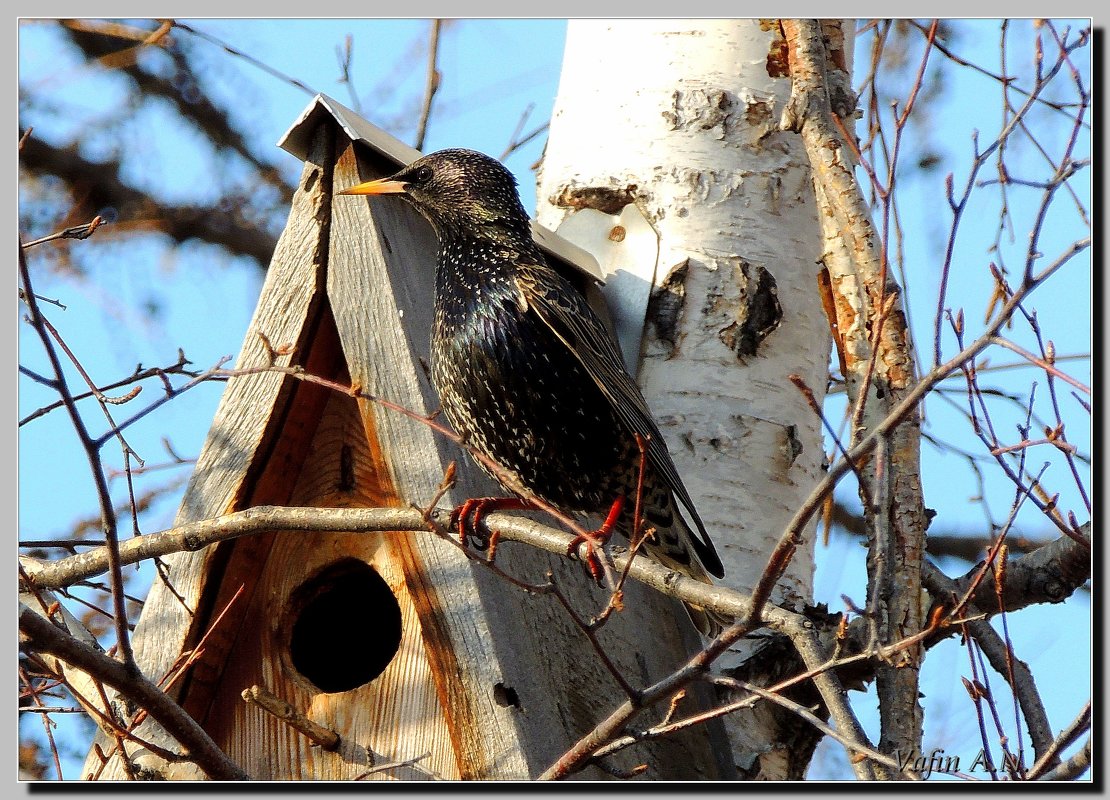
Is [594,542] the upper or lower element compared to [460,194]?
lower

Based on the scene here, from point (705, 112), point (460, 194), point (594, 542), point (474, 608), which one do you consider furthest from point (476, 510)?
point (705, 112)

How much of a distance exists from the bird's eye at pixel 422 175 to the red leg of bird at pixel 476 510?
821 millimetres

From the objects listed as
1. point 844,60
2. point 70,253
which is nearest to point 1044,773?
point 844,60

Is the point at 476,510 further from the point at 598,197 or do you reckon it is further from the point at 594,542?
the point at 598,197

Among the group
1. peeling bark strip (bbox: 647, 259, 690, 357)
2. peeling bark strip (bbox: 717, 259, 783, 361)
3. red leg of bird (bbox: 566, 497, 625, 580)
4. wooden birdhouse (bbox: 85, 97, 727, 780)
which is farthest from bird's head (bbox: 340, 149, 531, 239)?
red leg of bird (bbox: 566, 497, 625, 580)

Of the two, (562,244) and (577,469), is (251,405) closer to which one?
(577,469)

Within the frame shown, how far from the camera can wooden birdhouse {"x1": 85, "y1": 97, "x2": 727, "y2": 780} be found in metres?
2.59

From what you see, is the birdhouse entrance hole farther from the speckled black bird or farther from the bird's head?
the bird's head

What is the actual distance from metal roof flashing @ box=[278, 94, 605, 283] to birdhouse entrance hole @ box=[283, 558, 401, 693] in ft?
3.24

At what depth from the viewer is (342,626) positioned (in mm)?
3287

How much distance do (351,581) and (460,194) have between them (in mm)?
1045

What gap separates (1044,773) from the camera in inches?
73.0

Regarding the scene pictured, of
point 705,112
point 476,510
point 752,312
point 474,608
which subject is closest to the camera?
point 474,608

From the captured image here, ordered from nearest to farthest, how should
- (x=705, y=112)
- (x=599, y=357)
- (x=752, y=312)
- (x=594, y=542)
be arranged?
(x=594, y=542)
(x=599, y=357)
(x=752, y=312)
(x=705, y=112)
